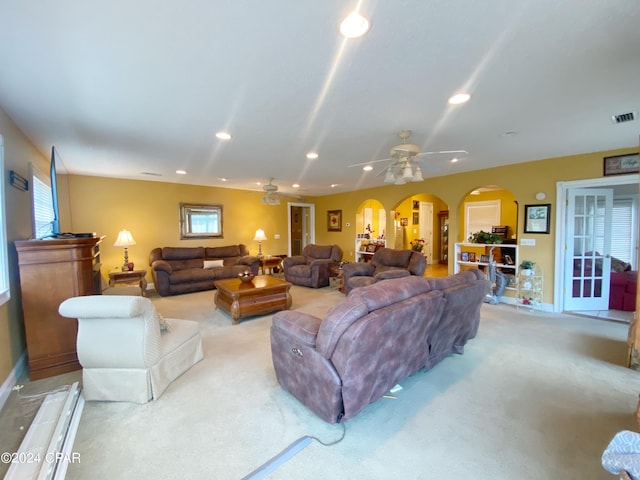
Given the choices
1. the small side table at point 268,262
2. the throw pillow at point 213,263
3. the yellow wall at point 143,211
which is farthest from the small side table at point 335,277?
the yellow wall at point 143,211

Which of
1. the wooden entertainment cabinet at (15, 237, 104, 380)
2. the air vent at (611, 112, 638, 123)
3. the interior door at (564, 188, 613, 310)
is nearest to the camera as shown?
the wooden entertainment cabinet at (15, 237, 104, 380)

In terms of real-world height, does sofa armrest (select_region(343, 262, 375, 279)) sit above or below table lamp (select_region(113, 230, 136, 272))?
below

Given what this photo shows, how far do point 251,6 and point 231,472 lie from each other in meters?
2.51

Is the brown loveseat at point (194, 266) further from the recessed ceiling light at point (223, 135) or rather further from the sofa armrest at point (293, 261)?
the recessed ceiling light at point (223, 135)

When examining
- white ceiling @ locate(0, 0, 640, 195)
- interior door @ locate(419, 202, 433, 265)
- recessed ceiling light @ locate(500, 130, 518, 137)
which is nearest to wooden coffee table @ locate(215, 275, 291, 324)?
white ceiling @ locate(0, 0, 640, 195)

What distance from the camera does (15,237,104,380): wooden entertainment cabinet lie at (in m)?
2.54

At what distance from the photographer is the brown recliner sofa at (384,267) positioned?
4.88 meters

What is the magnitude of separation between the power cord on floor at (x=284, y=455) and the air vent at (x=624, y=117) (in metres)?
3.96

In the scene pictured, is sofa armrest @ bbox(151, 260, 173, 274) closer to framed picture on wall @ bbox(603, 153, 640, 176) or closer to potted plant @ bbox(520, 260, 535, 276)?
potted plant @ bbox(520, 260, 535, 276)

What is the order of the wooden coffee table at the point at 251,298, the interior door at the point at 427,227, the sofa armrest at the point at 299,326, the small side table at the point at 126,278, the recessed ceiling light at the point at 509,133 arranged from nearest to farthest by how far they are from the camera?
1. the sofa armrest at the point at 299,326
2. the recessed ceiling light at the point at 509,133
3. the wooden coffee table at the point at 251,298
4. the small side table at the point at 126,278
5. the interior door at the point at 427,227

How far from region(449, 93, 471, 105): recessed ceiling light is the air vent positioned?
1.78 m

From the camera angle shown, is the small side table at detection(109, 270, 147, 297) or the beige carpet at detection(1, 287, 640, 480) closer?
the beige carpet at detection(1, 287, 640, 480)

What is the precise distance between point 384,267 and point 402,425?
392 cm

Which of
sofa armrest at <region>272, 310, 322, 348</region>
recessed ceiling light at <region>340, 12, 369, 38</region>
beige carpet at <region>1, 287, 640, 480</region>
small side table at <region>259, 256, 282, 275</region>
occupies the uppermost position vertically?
recessed ceiling light at <region>340, 12, 369, 38</region>
